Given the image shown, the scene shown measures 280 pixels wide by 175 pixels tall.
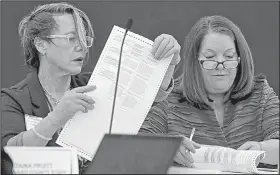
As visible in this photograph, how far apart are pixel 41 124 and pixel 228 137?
2.60 ft

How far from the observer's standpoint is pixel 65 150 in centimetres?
120

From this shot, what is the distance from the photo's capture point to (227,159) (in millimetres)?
1661

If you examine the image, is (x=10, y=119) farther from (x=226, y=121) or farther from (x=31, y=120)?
(x=226, y=121)

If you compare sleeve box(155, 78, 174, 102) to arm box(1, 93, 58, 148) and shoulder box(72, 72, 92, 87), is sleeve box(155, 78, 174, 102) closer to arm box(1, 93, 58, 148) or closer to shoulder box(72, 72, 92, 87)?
shoulder box(72, 72, 92, 87)

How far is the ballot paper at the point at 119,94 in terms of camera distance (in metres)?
1.69

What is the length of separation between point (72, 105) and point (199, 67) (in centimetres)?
71

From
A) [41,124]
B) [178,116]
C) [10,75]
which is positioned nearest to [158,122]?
[178,116]

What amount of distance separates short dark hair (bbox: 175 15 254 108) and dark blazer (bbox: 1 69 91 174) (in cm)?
61

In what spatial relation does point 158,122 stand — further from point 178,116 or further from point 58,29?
point 58,29

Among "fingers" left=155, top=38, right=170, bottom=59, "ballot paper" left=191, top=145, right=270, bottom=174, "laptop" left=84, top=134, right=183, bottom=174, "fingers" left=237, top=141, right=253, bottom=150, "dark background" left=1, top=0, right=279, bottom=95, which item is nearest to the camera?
"laptop" left=84, top=134, right=183, bottom=174

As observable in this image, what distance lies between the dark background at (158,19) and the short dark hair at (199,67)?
0.45m

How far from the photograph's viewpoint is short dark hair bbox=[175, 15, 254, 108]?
2.15 metres

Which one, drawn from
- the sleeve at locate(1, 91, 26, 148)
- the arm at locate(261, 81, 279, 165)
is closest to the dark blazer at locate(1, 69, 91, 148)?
the sleeve at locate(1, 91, 26, 148)

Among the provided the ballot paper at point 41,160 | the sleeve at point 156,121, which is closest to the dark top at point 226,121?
the sleeve at point 156,121
